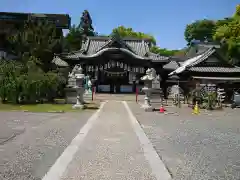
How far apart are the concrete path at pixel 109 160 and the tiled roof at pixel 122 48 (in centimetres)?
3140

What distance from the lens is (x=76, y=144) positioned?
8.09 metres

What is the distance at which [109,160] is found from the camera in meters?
6.38

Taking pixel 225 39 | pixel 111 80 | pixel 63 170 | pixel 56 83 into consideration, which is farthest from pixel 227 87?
pixel 63 170

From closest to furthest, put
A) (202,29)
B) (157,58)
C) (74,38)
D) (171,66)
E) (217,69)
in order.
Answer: (217,69), (157,58), (171,66), (74,38), (202,29)

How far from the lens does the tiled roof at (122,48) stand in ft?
132

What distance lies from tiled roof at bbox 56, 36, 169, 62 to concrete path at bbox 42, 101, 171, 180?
31.4m

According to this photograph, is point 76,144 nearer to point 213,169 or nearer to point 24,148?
point 24,148

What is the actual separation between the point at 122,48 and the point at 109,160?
114 ft

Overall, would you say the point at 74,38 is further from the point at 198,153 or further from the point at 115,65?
the point at 198,153

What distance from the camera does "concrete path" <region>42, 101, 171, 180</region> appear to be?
208 inches

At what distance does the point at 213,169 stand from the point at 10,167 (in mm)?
3868

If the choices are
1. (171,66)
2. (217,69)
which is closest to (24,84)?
(217,69)

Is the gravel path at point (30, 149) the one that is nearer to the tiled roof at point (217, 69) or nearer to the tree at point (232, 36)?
the tiled roof at point (217, 69)

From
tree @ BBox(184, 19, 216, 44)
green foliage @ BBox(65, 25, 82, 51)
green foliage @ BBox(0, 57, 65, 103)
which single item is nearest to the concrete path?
green foliage @ BBox(0, 57, 65, 103)
